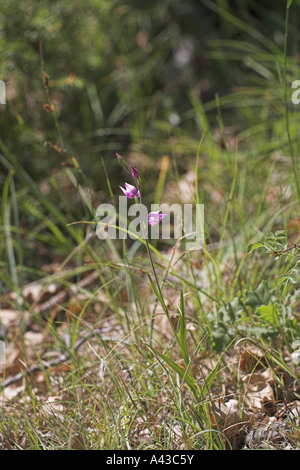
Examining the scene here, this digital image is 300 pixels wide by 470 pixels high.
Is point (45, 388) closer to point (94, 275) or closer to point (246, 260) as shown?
point (94, 275)

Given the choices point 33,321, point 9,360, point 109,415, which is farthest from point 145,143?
point 109,415

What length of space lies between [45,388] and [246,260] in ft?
2.60

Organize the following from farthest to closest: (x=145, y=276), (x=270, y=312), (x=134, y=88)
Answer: (x=134, y=88)
(x=145, y=276)
(x=270, y=312)

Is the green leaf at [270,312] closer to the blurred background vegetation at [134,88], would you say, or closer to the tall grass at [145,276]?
the tall grass at [145,276]

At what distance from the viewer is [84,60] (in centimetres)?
267

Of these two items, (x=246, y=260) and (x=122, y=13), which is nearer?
(x=246, y=260)

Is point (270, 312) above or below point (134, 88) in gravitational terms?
below

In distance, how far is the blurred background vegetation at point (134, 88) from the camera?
2.37 meters

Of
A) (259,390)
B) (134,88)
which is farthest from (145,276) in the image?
(134,88)

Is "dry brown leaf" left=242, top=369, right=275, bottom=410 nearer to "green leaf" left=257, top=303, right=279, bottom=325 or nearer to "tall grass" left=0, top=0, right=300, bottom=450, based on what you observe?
"tall grass" left=0, top=0, right=300, bottom=450

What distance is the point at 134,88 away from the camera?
2.72 meters

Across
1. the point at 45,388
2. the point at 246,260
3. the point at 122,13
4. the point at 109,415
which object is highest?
the point at 122,13

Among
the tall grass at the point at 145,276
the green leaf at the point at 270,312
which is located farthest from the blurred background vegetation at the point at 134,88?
the green leaf at the point at 270,312

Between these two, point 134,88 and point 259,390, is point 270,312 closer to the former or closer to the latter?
point 259,390
